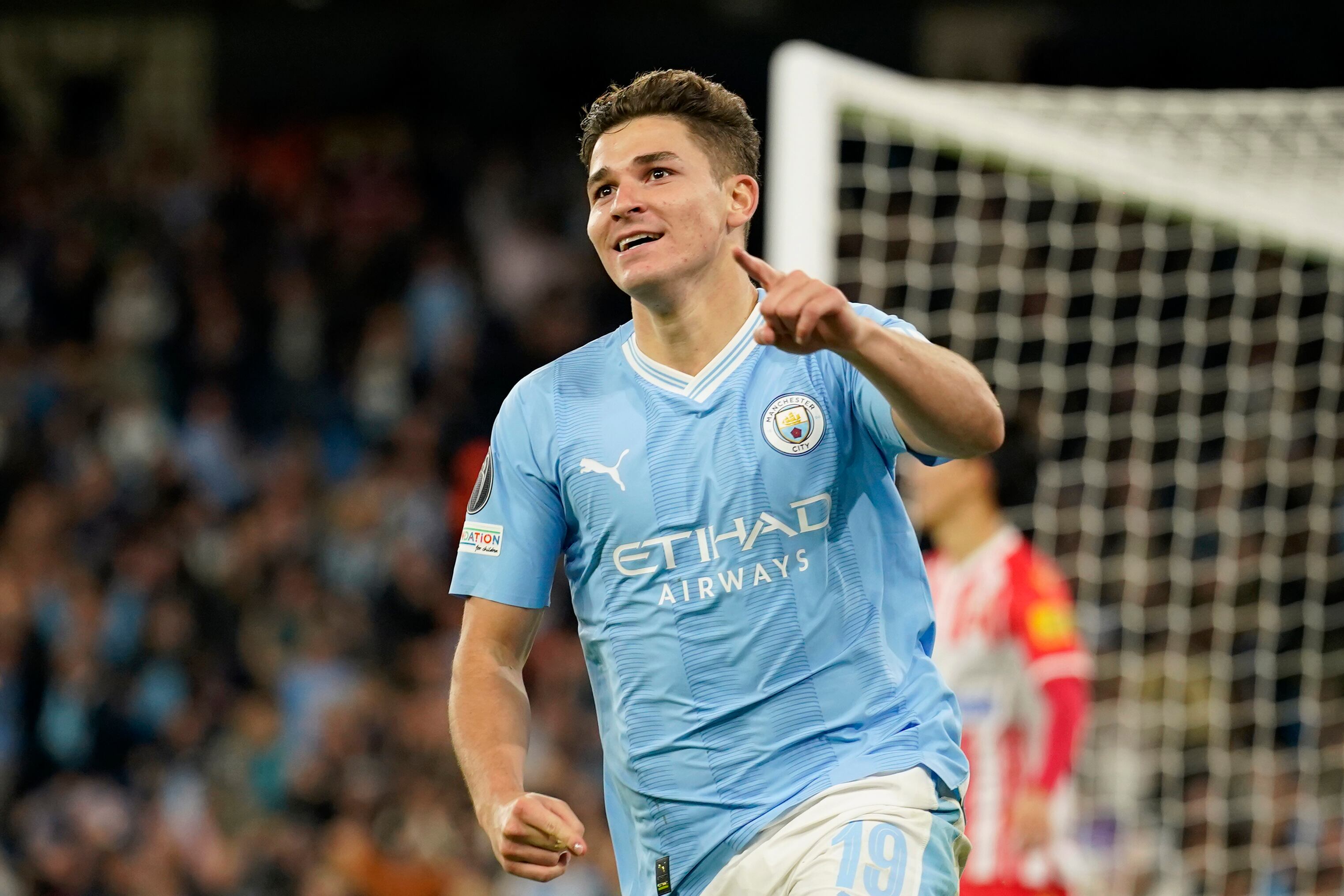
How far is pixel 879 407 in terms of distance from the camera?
298 cm

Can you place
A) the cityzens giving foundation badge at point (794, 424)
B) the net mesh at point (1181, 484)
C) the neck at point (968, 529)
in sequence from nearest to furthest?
the cityzens giving foundation badge at point (794, 424)
the neck at point (968, 529)
the net mesh at point (1181, 484)

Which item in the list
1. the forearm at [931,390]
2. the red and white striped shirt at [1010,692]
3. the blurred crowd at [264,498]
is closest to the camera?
the forearm at [931,390]

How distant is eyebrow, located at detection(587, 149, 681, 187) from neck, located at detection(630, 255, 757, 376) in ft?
0.71

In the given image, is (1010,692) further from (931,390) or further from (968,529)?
(931,390)

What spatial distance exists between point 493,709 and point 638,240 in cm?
90

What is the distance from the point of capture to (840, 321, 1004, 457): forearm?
271 centimetres

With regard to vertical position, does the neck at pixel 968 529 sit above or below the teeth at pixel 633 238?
below

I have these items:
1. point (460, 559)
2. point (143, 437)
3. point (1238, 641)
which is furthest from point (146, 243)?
point (460, 559)

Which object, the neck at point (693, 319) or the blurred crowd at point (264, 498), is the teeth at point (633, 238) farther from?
the blurred crowd at point (264, 498)

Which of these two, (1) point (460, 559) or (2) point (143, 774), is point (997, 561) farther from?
(2) point (143, 774)

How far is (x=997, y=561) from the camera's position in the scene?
6.02 metres

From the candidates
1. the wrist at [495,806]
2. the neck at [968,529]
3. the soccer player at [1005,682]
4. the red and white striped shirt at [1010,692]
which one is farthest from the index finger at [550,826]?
the neck at [968,529]

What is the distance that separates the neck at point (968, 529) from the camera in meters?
6.14

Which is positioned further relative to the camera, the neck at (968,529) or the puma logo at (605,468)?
the neck at (968,529)
